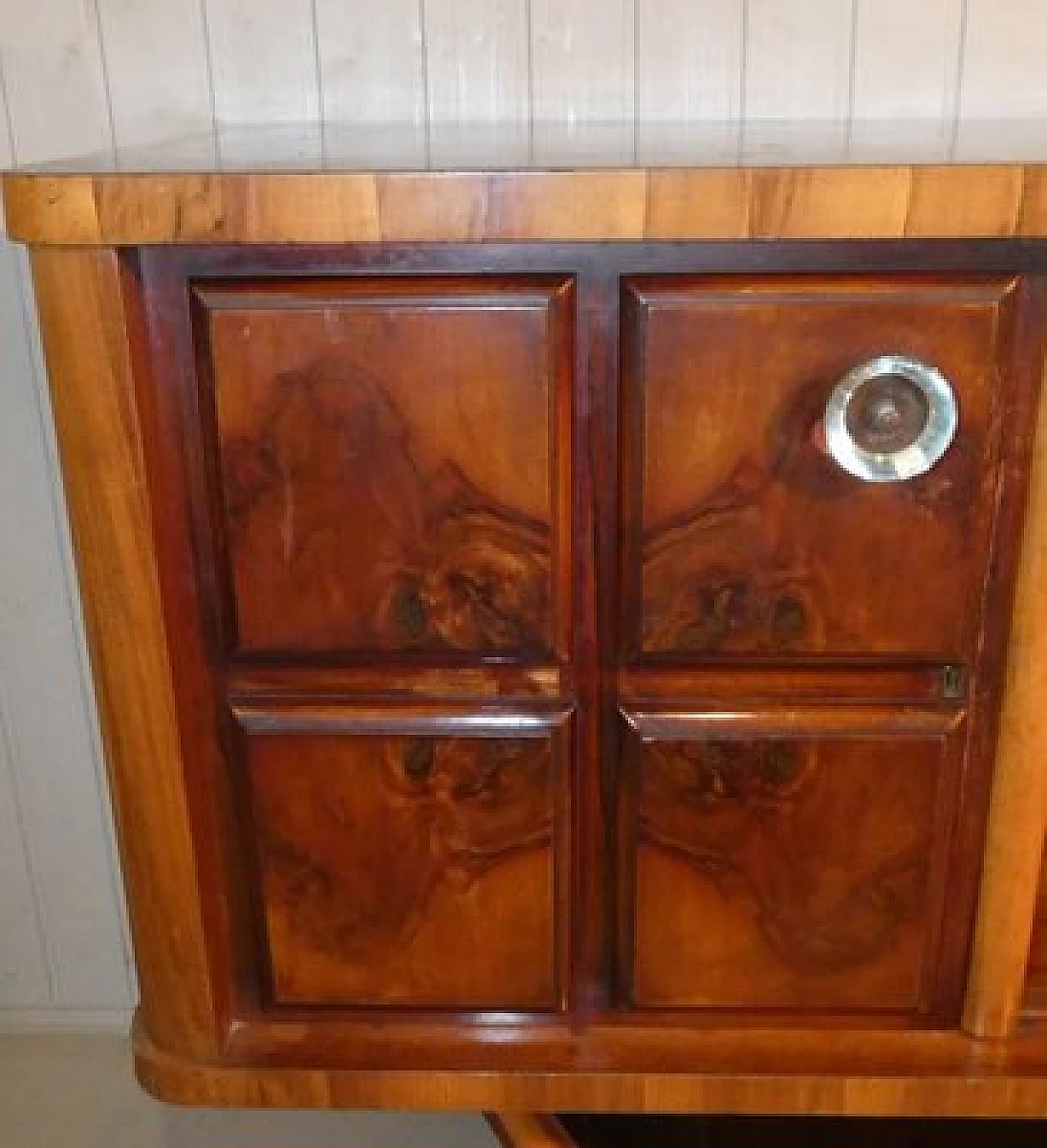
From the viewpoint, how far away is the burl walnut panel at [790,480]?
763 mm

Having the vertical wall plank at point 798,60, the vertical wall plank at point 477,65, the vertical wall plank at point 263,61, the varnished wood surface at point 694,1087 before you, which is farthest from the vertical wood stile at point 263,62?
the varnished wood surface at point 694,1087

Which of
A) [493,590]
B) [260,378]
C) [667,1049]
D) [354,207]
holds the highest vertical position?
[354,207]

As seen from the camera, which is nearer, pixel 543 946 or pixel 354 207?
pixel 354 207

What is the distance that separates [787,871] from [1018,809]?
158 mm

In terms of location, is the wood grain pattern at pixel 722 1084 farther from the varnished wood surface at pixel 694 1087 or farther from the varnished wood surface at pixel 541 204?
the varnished wood surface at pixel 541 204

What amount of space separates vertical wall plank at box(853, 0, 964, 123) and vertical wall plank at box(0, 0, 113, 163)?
0.69 m

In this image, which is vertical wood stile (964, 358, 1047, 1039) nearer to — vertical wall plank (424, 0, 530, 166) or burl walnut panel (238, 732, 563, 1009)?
burl walnut panel (238, 732, 563, 1009)

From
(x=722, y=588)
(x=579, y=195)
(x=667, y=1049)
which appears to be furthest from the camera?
(x=667, y=1049)

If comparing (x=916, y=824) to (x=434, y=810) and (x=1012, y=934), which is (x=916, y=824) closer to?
(x=1012, y=934)

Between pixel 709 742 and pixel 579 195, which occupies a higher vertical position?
pixel 579 195

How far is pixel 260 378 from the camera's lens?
791 millimetres

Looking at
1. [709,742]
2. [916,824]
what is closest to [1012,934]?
[916,824]

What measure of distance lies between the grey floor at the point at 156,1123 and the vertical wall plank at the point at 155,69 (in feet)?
3.21

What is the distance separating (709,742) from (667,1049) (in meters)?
0.24
